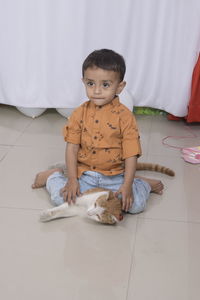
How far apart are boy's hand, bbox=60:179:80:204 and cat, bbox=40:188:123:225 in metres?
0.01

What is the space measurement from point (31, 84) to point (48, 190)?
2.67ft

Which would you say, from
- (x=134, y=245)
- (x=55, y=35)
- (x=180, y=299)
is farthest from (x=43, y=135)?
(x=180, y=299)

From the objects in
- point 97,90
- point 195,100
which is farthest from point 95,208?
point 195,100

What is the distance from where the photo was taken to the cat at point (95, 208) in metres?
1.07

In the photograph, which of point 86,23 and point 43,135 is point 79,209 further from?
point 86,23

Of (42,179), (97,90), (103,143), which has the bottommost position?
(42,179)

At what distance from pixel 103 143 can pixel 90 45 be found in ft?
2.73

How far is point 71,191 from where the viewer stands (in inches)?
44.6

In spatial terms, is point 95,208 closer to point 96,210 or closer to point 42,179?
point 96,210

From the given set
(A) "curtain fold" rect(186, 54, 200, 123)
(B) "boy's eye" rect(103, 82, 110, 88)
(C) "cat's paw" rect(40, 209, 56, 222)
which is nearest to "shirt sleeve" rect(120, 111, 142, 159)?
(B) "boy's eye" rect(103, 82, 110, 88)

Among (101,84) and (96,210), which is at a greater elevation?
(101,84)

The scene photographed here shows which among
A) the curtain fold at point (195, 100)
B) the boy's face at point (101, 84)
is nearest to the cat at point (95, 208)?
the boy's face at point (101, 84)

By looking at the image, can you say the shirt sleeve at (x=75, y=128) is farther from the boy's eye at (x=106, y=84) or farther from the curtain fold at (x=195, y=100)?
the curtain fold at (x=195, y=100)

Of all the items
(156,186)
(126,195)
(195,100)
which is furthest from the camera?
(195,100)
